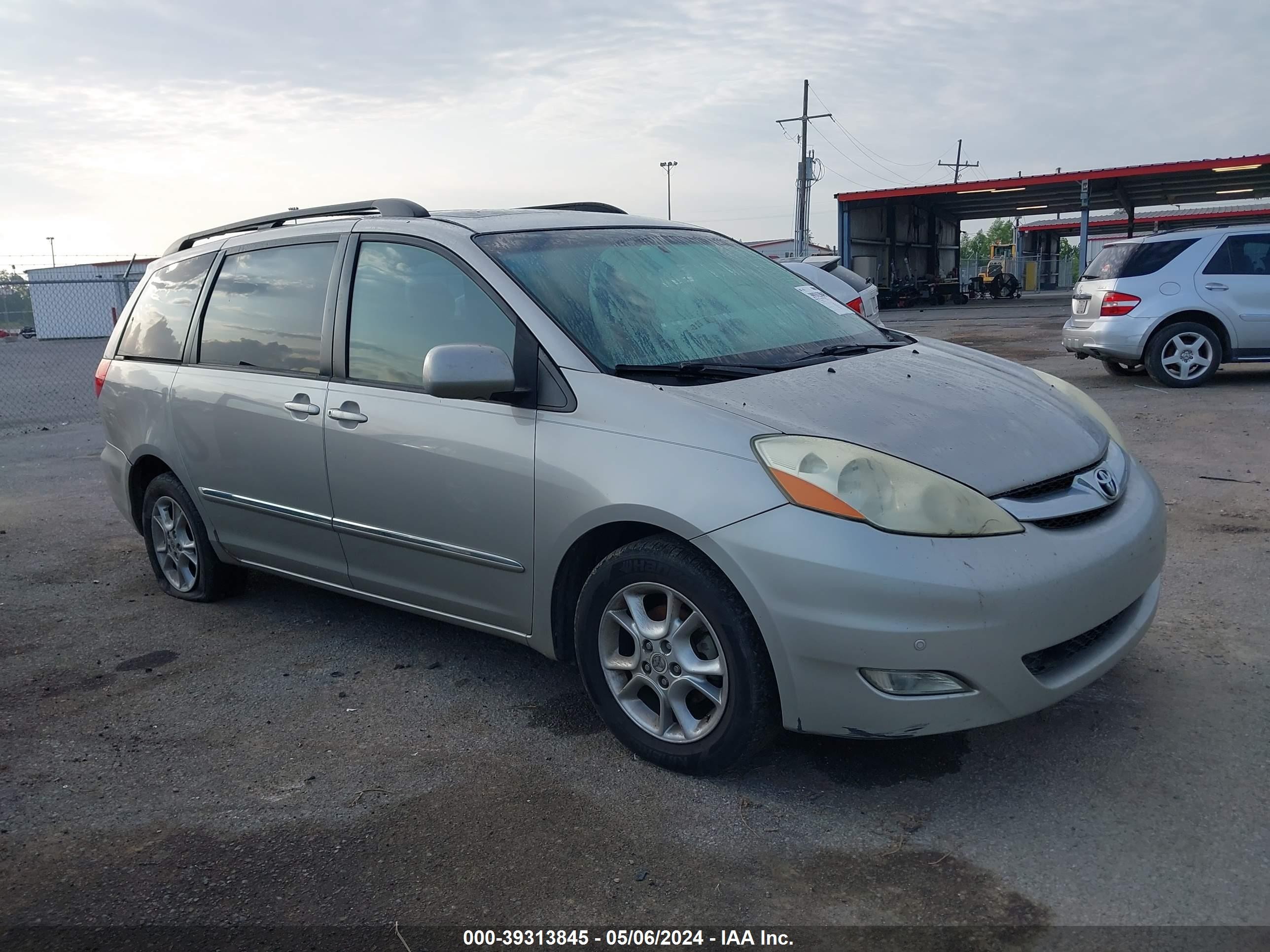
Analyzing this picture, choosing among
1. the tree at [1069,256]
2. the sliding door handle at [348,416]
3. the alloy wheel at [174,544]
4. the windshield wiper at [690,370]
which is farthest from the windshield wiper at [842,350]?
the tree at [1069,256]

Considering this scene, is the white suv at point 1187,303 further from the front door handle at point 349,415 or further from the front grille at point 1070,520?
the front door handle at point 349,415

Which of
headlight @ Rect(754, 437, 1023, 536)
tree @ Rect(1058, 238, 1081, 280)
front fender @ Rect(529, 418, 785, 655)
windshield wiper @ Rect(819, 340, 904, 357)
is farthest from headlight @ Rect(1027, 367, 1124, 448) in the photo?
tree @ Rect(1058, 238, 1081, 280)

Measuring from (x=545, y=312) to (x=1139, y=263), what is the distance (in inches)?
365

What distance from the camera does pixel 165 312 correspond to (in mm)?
5012

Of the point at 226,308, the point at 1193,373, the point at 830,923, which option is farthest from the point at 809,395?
the point at 1193,373

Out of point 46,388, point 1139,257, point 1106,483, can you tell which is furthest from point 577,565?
point 46,388

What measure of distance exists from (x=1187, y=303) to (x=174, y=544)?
31.5 feet

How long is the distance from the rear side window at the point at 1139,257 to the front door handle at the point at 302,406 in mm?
9136

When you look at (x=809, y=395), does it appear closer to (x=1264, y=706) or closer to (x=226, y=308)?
(x=1264, y=706)

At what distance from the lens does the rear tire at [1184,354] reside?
34.9 ft

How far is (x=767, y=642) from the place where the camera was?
2850 mm

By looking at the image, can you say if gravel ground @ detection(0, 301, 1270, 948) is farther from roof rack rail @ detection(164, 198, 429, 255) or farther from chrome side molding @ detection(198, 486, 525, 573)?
roof rack rail @ detection(164, 198, 429, 255)

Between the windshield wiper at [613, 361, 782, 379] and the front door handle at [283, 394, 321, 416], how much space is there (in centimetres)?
132

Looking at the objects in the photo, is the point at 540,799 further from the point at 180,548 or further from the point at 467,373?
the point at 180,548
